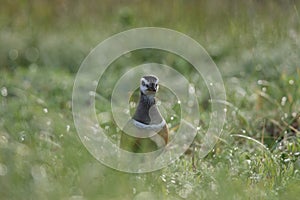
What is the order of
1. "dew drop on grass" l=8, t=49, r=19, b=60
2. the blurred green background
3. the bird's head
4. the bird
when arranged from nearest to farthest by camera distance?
the blurred green background
the bird
the bird's head
"dew drop on grass" l=8, t=49, r=19, b=60

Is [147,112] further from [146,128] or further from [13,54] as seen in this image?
[13,54]

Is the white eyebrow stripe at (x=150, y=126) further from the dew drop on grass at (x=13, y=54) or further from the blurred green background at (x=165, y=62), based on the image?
the dew drop on grass at (x=13, y=54)

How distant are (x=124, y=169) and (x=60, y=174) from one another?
1.00 ft

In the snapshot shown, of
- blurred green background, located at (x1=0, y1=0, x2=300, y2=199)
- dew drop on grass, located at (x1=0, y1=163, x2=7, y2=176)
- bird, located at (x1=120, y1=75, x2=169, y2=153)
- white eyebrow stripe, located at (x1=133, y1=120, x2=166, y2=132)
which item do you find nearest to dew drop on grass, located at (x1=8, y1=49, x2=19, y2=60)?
blurred green background, located at (x1=0, y1=0, x2=300, y2=199)

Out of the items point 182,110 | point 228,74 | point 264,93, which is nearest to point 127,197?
point 182,110

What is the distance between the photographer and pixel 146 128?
13.3ft

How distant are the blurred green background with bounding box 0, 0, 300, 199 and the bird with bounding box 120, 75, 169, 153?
0.17 meters

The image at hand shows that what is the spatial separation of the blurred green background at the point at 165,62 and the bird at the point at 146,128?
166 mm

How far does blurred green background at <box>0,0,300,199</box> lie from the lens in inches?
139

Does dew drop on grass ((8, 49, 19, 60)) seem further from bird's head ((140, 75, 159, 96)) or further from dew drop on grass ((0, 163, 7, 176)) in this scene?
dew drop on grass ((0, 163, 7, 176))

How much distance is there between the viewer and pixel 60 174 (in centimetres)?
367

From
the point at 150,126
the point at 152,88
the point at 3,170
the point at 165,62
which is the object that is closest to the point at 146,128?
the point at 150,126

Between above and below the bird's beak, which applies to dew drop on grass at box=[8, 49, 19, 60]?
above

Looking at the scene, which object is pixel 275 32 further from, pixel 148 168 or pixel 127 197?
pixel 127 197
